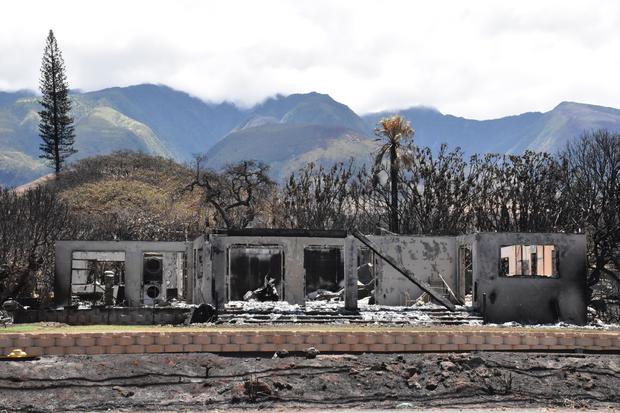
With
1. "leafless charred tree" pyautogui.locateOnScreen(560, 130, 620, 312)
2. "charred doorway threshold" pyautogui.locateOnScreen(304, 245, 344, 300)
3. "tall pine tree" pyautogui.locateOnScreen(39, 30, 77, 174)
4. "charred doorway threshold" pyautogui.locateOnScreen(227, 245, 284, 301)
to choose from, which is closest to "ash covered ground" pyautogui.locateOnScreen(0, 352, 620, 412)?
"charred doorway threshold" pyautogui.locateOnScreen(227, 245, 284, 301)

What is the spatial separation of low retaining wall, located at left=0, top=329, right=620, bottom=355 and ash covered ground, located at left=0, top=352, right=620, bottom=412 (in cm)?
31

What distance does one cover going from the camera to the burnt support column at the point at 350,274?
27266 millimetres

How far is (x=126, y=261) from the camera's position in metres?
32.1

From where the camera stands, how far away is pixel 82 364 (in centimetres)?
1421

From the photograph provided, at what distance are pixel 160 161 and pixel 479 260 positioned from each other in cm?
7581

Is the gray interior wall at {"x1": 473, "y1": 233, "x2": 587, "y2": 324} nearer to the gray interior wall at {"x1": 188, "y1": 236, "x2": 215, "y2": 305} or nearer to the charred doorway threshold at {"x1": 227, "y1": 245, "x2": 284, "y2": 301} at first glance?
the gray interior wall at {"x1": 188, "y1": 236, "x2": 215, "y2": 305}

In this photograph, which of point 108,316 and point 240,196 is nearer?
point 108,316

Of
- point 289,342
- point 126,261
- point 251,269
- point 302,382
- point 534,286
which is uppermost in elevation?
point 126,261

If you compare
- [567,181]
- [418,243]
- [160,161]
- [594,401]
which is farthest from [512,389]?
[160,161]

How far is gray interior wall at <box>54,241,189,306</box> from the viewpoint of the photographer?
31844 mm

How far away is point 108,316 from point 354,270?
25.7 feet

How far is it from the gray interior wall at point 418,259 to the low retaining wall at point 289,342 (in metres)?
15.7

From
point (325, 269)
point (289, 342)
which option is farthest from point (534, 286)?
point (289, 342)

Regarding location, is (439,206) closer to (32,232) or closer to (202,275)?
(32,232)
